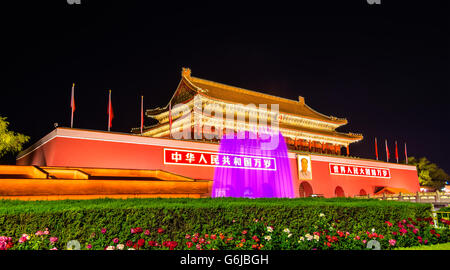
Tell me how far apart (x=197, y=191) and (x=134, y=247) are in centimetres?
777

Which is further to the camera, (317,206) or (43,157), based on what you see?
(43,157)

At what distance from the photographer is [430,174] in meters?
39.5

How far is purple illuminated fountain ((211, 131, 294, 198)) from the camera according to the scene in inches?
756

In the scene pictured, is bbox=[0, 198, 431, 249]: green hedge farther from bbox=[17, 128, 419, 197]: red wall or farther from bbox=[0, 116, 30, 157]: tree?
bbox=[0, 116, 30, 157]: tree

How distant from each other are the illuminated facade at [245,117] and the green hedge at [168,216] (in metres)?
16.8

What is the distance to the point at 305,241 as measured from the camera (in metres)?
5.73

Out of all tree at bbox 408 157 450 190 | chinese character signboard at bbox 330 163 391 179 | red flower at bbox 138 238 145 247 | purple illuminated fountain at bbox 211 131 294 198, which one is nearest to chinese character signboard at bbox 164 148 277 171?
purple illuminated fountain at bbox 211 131 294 198

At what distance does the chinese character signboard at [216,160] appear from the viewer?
17.8m

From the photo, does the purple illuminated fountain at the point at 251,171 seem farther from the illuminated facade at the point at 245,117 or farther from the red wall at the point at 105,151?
the illuminated facade at the point at 245,117

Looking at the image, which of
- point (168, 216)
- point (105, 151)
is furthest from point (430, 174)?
point (168, 216)

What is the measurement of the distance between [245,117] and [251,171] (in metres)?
6.85

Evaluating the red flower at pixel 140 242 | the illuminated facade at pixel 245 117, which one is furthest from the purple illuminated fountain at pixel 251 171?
the red flower at pixel 140 242
